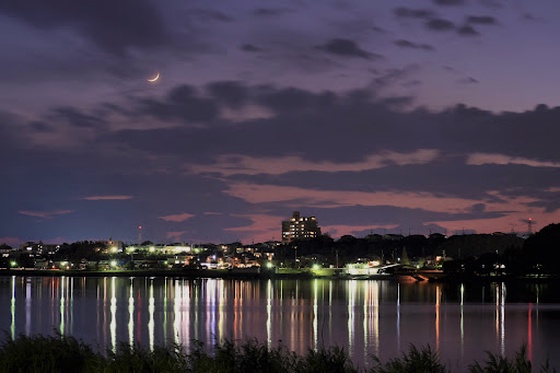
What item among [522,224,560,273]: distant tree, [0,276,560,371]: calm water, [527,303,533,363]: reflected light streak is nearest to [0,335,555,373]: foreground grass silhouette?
[0,276,560,371]: calm water

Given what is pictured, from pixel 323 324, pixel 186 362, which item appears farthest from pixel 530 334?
pixel 186 362

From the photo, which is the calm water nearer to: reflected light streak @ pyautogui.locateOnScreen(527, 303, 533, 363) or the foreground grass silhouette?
reflected light streak @ pyautogui.locateOnScreen(527, 303, 533, 363)

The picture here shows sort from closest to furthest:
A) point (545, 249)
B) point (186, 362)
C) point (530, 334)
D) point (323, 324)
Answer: point (186, 362) → point (530, 334) → point (323, 324) → point (545, 249)

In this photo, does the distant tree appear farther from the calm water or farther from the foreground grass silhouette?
the foreground grass silhouette

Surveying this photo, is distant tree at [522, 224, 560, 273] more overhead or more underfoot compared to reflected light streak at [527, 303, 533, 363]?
more overhead

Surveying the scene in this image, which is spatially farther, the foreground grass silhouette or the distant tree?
the distant tree

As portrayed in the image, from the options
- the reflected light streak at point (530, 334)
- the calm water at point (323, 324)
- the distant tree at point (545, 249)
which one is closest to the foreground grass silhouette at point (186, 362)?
the calm water at point (323, 324)

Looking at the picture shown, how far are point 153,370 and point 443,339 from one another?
127 ft

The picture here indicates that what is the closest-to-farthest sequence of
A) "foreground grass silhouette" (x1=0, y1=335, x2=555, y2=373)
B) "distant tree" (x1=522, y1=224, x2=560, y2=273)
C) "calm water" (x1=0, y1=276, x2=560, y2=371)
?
"foreground grass silhouette" (x1=0, y1=335, x2=555, y2=373)
"calm water" (x1=0, y1=276, x2=560, y2=371)
"distant tree" (x1=522, y1=224, x2=560, y2=273)

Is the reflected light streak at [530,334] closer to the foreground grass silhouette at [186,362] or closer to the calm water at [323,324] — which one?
the calm water at [323,324]

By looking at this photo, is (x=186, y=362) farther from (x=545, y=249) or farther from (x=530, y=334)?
(x=545, y=249)

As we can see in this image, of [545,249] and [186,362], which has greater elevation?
[186,362]

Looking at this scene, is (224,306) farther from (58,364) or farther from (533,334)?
(58,364)

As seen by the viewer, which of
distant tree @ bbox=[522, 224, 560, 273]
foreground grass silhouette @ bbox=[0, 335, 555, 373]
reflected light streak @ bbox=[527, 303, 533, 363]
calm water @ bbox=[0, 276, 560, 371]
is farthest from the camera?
distant tree @ bbox=[522, 224, 560, 273]
